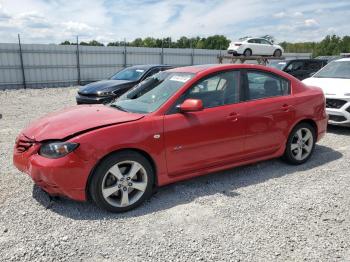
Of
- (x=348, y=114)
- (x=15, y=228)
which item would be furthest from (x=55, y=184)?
(x=348, y=114)

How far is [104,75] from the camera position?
858 inches

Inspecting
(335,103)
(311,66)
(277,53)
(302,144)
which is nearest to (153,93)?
(302,144)

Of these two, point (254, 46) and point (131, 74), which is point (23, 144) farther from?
point (254, 46)

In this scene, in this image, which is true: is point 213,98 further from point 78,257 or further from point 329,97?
point 329,97

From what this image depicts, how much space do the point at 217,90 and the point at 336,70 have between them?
545cm

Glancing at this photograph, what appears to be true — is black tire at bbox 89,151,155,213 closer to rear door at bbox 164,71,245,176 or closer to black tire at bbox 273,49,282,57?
rear door at bbox 164,71,245,176

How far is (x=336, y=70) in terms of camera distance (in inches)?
329

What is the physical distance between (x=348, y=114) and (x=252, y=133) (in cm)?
345

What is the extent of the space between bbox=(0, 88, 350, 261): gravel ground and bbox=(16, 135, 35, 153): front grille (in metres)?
0.63

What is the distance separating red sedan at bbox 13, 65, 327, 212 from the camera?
11.2ft

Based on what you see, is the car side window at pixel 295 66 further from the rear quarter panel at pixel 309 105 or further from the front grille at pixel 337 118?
the rear quarter panel at pixel 309 105

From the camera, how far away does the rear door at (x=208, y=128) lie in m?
3.85

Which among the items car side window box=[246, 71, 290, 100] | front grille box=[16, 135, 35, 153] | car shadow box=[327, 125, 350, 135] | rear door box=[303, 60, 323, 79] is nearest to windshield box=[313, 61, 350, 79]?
car shadow box=[327, 125, 350, 135]

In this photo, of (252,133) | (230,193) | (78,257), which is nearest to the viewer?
(78,257)
